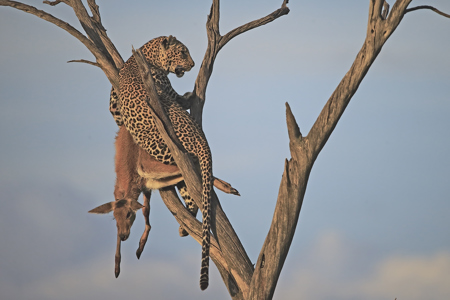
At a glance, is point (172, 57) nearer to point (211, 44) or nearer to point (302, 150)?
point (211, 44)

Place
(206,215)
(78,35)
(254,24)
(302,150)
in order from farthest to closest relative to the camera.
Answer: (254,24), (78,35), (206,215), (302,150)

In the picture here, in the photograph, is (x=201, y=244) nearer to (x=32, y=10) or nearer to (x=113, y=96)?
(x=113, y=96)

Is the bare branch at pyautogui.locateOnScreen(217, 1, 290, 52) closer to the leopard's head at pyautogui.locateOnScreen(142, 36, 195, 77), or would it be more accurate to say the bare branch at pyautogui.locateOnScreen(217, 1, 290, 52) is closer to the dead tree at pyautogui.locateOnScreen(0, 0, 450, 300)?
the leopard's head at pyautogui.locateOnScreen(142, 36, 195, 77)

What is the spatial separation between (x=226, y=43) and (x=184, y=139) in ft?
11.7

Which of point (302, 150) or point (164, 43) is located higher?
point (164, 43)

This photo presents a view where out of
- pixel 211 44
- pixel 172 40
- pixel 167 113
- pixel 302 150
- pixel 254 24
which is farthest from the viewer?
pixel 254 24

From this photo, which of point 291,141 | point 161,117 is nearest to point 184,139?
point 161,117

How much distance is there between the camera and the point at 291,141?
35.2 ft

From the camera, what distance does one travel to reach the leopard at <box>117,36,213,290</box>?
11.8 meters

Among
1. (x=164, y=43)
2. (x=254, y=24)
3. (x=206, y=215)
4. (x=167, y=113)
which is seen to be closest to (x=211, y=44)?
(x=164, y=43)

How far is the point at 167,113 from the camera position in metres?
12.6

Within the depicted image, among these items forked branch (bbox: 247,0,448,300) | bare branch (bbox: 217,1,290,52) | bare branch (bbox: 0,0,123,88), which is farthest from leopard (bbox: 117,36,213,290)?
bare branch (bbox: 217,1,290,52)

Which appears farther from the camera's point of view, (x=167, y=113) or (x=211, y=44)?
(x=211, y=44)

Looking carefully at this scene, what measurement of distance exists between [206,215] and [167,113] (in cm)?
227
